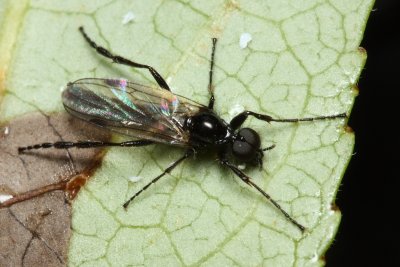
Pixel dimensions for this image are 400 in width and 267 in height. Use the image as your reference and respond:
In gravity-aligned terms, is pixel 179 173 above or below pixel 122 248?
above

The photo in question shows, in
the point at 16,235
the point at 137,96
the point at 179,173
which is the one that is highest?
the point at 137,96

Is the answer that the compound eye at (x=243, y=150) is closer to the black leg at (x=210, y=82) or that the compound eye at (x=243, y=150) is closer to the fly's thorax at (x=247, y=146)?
the fly's thorax at (x=247, y=146)

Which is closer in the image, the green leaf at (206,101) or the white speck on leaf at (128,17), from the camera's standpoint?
→ the green leaf at (206,101)

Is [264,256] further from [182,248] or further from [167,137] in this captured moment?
[167,137]

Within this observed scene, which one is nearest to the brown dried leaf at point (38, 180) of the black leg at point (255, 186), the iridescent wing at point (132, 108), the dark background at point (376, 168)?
the iridescent wing at point (132, 108)

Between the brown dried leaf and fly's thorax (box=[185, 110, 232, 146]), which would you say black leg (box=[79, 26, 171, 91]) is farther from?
the brown dried leaf

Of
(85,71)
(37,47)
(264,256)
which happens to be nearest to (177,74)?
(85,71)

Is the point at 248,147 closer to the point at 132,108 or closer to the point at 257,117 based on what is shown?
the point at 257,117
